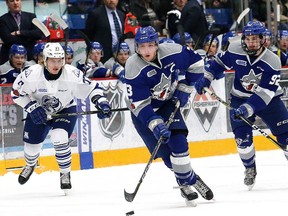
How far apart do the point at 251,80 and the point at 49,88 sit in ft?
5.22

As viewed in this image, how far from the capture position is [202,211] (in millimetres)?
5789

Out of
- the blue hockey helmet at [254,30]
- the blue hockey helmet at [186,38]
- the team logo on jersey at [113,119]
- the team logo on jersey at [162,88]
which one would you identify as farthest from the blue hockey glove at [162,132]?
the blue hockey helmet at [186,38]

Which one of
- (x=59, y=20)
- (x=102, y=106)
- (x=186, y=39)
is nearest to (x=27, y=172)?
(x=102, y=106)

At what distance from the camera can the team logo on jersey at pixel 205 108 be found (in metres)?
9.36

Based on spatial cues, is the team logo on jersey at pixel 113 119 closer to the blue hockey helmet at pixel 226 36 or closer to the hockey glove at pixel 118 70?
the hockey glove at pixel 118 70

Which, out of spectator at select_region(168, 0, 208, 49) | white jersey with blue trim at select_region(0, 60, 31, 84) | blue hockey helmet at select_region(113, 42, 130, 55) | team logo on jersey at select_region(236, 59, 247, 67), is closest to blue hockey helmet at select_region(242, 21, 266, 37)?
team logo on jersey at select_region(236, 59, 247, 67)

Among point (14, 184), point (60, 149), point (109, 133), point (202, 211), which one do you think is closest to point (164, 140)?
point (202, 211)

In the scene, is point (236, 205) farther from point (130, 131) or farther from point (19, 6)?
point (19, 6)

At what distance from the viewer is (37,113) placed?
7.15 meters

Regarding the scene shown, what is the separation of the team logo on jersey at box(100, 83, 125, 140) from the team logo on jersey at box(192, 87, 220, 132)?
820mm

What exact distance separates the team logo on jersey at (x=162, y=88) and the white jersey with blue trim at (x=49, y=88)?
4.21 feet

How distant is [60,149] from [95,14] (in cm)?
269

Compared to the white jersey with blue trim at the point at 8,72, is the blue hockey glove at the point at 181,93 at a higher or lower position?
higher

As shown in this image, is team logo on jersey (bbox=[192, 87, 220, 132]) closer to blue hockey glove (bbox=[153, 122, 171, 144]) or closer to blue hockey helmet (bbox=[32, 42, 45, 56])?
blue hockey helmet (bbox=[32, 42, 45, 56])
